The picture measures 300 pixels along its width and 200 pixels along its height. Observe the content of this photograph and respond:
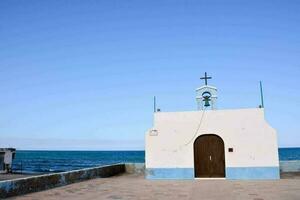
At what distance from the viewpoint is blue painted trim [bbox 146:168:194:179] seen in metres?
15.2

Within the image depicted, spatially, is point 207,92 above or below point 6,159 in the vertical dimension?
above

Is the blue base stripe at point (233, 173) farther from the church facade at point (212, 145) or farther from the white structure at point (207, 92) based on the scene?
the white structure at point (207, 92)

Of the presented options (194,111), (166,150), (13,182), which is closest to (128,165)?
(166,150)

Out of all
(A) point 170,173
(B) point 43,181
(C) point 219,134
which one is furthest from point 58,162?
(B) point 43,181

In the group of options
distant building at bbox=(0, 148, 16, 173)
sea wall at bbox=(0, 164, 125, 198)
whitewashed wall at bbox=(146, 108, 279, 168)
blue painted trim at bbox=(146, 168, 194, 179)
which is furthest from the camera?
distant building at bbox=(0, 148, 16, 173)

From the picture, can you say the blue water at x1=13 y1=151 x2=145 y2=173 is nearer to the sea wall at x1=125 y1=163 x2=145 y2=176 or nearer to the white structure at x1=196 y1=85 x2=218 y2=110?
the sea wall at x1=125 y1=163 x2=145 y2=176

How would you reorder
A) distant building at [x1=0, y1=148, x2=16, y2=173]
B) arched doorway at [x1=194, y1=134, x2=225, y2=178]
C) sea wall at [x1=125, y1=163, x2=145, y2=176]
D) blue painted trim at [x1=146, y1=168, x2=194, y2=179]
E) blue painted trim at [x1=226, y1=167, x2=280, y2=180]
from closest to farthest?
1. blue painted trim at [x1=226, y1=167, x2=280, y2=180]
2. blue painted trim at [x1=146, y1=168, x2=194, y2=179]
3. arched doorway at [x1=194, y1=134, x2=225, y2=178]
4. sea wall at [x1=125, y1=163, x2=145, y2=176]
5. distant building at [x1=0, y1=148, x2=16, y2=173]

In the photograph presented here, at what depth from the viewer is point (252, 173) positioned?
14.7 meters

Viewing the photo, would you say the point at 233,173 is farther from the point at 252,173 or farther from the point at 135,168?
the point at 135,168

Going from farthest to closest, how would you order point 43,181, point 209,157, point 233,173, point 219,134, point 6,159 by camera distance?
1. point 6,159
2. point 209,157
3. point 219,134
4. point 233,173
5. point 43,181

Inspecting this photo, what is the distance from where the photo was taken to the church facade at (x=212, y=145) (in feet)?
48.2

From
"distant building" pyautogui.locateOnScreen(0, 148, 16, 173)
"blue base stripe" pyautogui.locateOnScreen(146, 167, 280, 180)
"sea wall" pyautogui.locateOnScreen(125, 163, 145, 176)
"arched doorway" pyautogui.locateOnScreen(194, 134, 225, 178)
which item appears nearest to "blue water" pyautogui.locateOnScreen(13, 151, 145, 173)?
"distant building" pyautogui.locateOnScreen(0, 148, 16, 173)

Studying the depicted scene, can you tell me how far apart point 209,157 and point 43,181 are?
775cm

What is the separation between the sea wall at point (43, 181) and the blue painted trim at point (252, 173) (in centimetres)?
682
